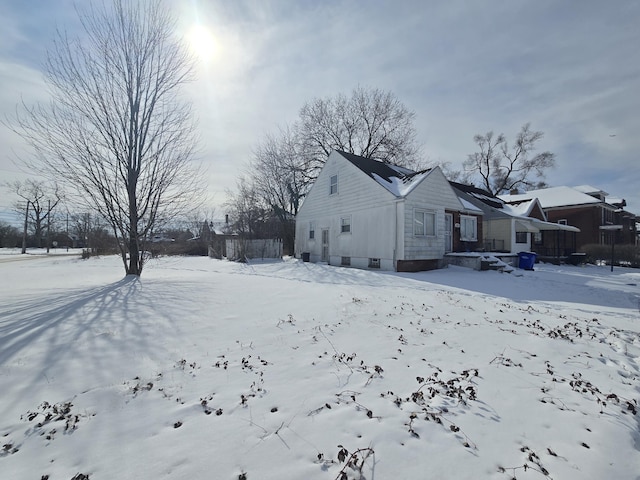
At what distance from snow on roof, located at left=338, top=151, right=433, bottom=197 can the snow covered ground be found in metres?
9.45

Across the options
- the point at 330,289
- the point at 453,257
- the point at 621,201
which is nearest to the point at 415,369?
the point at 330,289

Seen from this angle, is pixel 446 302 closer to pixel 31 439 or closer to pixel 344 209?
pixel 31 439

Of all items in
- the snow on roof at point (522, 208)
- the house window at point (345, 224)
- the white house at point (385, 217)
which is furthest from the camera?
the snow on roof at point (522, 208)

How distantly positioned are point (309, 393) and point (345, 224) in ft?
48.6

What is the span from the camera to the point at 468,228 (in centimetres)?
1786

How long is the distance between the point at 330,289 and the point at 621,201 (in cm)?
4950

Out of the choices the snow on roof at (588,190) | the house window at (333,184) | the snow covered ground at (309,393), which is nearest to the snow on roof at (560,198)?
the snow on roof at (588,190)

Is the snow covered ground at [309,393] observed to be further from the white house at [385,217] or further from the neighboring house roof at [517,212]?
the neighboring house roof at [517,212]

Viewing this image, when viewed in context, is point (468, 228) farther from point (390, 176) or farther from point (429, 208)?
point (390, 176)

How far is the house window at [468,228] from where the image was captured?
1736cm

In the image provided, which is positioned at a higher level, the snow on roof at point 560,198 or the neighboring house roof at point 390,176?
the snow on roof at point 560,198

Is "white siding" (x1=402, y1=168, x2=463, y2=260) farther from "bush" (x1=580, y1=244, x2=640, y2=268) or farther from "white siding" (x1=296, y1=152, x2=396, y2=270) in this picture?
"bush" (x1=580, y1=244, x2=640, y2=268)

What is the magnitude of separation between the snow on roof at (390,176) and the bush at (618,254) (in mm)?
15494

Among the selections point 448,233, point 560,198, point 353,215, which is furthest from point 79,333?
point 560,198
